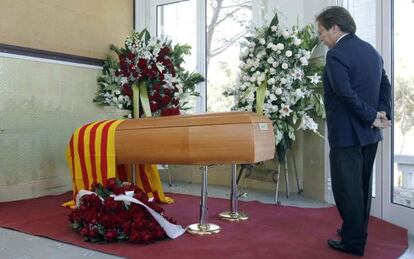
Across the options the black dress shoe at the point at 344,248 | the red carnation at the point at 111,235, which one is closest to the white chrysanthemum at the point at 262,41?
the black dress shoe at the point at 344,248

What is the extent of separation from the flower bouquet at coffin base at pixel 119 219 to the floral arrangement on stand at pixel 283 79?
1.40 m

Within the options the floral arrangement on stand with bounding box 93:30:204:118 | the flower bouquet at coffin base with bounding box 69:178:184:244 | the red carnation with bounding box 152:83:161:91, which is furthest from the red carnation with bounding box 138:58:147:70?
the flower bouquet at coffin base with bounding box 69:178:184:244

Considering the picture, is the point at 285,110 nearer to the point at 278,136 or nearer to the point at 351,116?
the point at 278,136

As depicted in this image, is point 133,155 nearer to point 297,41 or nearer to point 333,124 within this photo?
point 333,124

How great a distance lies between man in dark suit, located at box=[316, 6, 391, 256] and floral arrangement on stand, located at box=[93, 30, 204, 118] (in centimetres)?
209

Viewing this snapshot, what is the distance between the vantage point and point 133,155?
8.66 ft

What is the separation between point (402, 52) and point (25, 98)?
305 centimetres

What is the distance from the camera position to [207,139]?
2260 mm

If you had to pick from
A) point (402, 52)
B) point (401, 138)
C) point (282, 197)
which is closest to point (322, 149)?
point (282, 197)

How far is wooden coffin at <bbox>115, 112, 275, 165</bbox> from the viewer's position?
221 cm

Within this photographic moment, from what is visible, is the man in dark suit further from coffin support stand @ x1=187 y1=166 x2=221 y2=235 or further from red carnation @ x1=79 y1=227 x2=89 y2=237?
red carnation @ x1=79 y1=227 x2=89 y2=237

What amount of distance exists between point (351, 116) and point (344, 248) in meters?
0.66

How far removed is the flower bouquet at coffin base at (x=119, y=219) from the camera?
2.22m

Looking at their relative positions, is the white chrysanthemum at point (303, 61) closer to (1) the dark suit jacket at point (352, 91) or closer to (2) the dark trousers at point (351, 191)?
(1) the dark suit jacket at point (352, 91)
